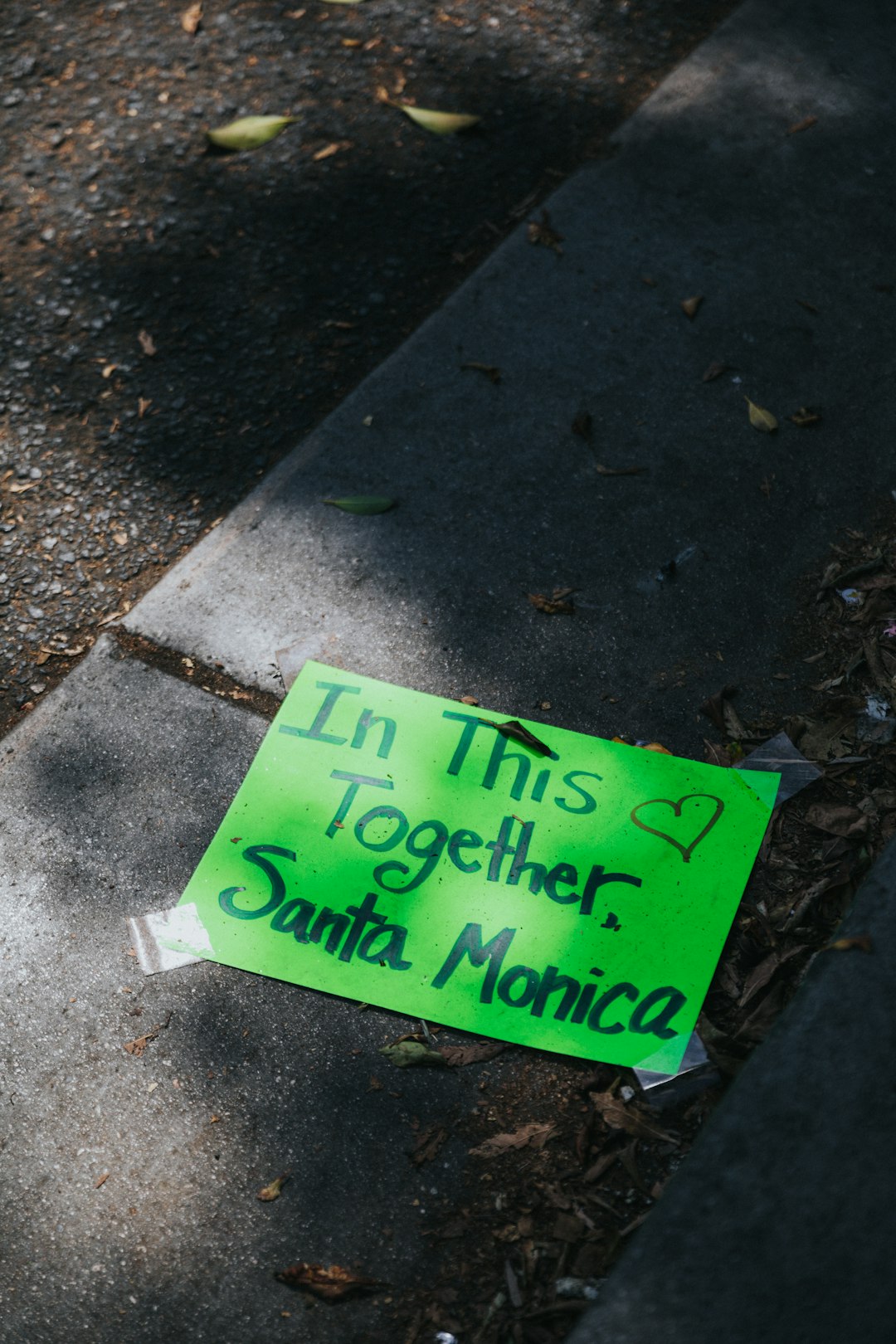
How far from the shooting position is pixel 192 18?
3150mm

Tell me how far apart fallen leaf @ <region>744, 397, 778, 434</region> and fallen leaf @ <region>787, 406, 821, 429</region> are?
0.14 ft

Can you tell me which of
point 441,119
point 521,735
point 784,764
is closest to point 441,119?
point 441,119

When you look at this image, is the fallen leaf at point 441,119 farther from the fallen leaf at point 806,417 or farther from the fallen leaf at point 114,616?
the fallen leaf at point 114,616

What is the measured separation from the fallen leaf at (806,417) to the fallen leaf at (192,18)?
211 cm

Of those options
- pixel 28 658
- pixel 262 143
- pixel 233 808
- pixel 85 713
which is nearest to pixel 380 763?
pixel 233 808

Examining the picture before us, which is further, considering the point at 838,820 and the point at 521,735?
the point at 521,735

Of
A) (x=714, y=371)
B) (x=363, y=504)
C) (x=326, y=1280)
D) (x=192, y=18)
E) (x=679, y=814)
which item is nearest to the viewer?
(x=326, y=1280)

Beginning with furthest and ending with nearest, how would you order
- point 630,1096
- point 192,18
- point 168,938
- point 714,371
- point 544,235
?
point 192,18 → point 544,235 → point 714,371 → point 168,938 → point 630,1096

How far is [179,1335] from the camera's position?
1.41 m

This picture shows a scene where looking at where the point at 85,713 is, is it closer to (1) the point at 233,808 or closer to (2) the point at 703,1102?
(1) the point at 233,808

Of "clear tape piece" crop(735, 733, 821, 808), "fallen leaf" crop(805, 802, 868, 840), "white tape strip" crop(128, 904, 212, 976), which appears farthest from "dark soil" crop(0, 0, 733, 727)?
"fallen leaf" crop(805, 802, 868, 840)

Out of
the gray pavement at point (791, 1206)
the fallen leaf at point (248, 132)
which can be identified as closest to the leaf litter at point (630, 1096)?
the gray pavement at point (791, 1206)

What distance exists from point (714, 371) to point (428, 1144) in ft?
5.48

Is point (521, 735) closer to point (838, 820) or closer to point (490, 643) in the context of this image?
point (490, 643)
